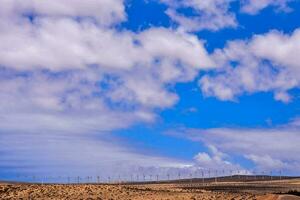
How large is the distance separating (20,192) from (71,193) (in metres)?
7.89

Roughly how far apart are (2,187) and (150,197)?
79.5ft

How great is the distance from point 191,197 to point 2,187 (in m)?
29.5

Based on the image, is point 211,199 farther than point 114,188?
No


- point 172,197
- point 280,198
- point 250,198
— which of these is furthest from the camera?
point 172,197

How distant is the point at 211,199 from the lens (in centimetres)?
6769

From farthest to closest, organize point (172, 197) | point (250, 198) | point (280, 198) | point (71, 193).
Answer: point (71, 193), point (172, 197), point (250, 198), point (280, 198)

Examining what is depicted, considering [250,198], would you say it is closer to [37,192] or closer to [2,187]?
[37,192]

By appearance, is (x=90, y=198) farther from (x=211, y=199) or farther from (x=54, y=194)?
(x=211, y=199)

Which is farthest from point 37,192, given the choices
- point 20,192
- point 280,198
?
point 280,198

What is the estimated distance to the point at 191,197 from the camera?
229 ft

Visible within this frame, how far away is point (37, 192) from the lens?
79812mm

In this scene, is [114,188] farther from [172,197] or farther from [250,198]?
[250,198]

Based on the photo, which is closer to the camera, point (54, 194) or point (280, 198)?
point (280, 198)

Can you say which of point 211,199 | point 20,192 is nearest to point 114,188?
point 20,192
